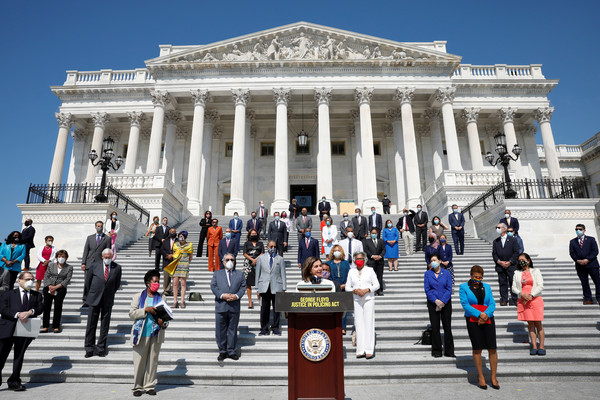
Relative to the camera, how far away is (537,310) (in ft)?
24.4

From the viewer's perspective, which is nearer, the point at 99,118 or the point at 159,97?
the point at 159,97

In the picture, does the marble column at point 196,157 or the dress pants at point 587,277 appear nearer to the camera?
the dress pants at point 587,277

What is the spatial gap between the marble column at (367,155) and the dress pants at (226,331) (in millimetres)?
19837

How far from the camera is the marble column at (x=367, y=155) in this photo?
88.6ft

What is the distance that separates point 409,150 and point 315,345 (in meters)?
24.6

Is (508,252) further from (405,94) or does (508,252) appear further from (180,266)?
(405,94)

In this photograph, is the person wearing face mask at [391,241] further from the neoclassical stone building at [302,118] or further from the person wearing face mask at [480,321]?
the neoclassical stone building at [302,118]

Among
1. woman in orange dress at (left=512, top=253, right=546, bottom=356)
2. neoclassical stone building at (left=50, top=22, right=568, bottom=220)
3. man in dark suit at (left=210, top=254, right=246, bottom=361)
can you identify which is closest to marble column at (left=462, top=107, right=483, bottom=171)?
neoclassical stone building at (left=50, top=22, right=568, bottom=220)

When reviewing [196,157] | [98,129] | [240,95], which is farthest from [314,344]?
[98,129]

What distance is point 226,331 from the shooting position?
762 cm

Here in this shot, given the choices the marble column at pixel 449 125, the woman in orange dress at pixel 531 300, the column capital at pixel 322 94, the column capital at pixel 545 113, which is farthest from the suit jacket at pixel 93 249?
the column capital at pixel 545 113

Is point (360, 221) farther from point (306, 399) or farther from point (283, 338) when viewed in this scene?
point (306, 399)

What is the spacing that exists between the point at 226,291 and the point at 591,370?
6.80 meters

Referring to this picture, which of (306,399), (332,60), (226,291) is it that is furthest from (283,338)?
(332,60)
